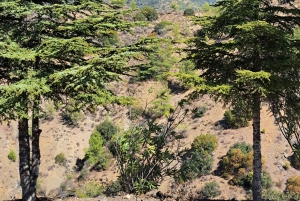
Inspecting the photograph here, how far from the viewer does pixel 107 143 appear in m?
38.2

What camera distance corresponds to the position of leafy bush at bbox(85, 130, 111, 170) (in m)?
36.2

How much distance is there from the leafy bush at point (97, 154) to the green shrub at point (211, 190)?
12987 mm

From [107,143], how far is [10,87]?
31842 mm

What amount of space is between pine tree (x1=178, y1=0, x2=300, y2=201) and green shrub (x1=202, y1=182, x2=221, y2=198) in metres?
16.8

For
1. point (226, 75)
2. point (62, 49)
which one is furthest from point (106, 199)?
point (226, 75)

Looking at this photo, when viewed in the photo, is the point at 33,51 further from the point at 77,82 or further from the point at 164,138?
the point at 164,138

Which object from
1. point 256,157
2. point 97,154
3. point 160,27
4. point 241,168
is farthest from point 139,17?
point 256,157

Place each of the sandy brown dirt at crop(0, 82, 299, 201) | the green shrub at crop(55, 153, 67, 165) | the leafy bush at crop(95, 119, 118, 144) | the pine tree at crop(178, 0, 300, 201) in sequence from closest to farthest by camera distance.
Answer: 1. the pine tree at crop(178, 0, 300, 201)
2. the sandy brown dirt at crop(0, 82, 299, 201)
3. the green shrub at crop(55, 153, 67, 165)
4. the leafy bush at crop(95, 119, 118, 144)

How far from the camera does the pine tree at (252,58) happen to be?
A: 9.83 m

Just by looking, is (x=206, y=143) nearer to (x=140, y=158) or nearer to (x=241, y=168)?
(x=241, y=168)

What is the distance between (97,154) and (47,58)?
29.7 metres

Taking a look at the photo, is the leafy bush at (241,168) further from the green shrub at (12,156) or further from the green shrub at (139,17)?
the green shrub at (139,17)

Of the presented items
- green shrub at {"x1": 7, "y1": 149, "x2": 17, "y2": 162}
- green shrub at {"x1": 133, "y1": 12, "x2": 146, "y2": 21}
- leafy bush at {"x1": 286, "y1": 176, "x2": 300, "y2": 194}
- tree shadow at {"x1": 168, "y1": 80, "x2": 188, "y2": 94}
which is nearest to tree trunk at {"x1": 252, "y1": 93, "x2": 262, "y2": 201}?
leafy bush at {"x1": 286, "y1": 176, "x2": 300, "y2": 194}

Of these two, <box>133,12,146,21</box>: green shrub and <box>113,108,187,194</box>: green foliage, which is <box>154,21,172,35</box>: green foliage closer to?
<box>133,12,146,21</box>: green shrub
